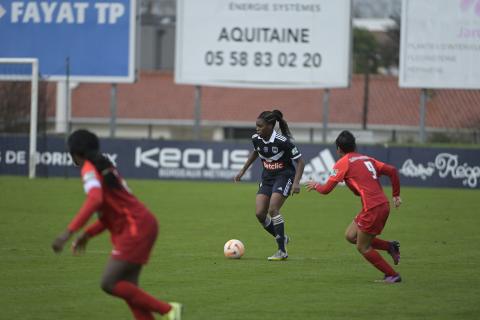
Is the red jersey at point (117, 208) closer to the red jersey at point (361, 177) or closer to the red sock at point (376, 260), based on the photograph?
the red jersey at point (361, 177)

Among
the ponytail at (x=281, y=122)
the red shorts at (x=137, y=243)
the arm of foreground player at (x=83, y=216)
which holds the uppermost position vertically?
the ponytail at (x=281, y=122)

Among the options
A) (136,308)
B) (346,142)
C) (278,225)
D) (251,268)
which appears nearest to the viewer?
(136,308)

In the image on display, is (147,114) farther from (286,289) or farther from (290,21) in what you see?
(286,289)

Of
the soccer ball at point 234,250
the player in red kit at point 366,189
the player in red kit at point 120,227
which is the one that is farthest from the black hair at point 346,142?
the player in red kit at point 120,227

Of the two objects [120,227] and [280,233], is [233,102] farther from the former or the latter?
[120,227]

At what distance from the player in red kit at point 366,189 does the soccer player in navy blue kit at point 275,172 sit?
213 cm

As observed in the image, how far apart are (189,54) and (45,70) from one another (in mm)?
4930

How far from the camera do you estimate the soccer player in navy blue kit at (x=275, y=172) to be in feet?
44.5

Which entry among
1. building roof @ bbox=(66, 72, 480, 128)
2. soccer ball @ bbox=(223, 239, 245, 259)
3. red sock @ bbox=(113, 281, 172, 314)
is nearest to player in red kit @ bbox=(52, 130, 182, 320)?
red sock @ bbox=(113, 281, 172, 314)

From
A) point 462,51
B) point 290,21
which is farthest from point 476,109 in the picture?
point 290,21

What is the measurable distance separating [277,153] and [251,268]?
2025 millimetres

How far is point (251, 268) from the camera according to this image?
12.6 metres

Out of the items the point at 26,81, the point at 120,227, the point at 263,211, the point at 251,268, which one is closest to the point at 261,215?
the point at 263,211

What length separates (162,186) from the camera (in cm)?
2803
